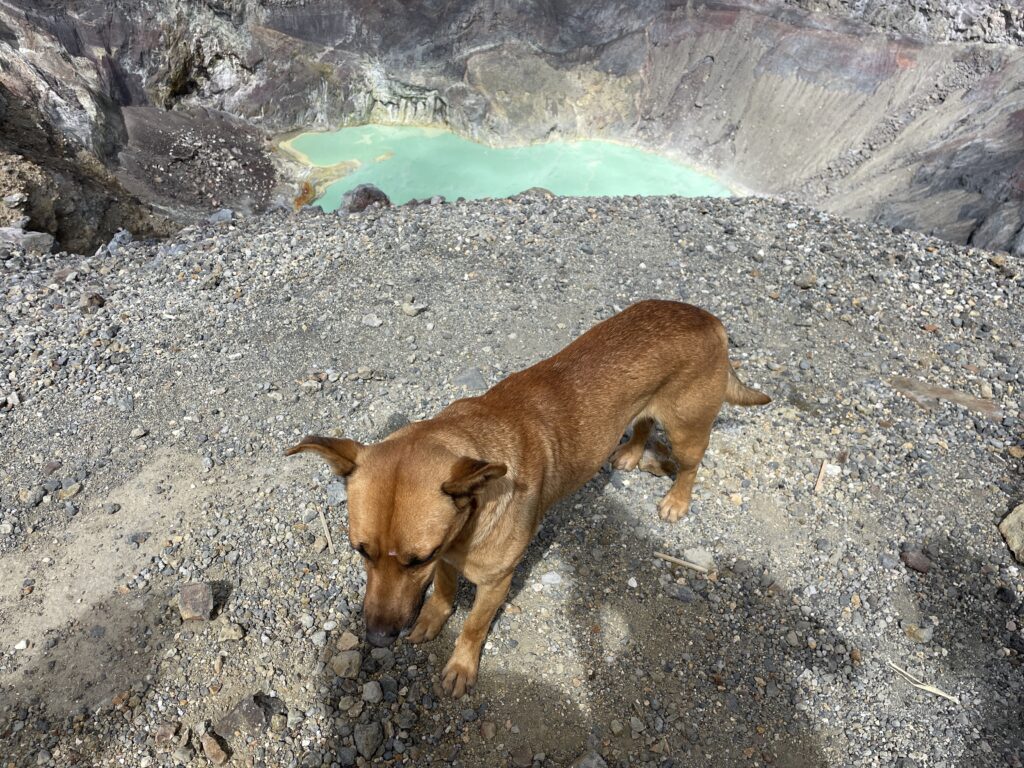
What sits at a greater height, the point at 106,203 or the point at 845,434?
the point at 845,434

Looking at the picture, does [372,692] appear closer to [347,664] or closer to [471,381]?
[347,664]

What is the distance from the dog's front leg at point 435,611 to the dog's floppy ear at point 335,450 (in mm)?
1526

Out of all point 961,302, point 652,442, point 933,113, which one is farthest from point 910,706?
point 933,113

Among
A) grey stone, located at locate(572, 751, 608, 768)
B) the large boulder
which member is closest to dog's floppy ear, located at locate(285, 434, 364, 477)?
grey stone, located at locate(572, 751, 608, 768)

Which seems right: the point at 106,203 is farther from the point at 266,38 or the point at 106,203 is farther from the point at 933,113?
the point at 933,113

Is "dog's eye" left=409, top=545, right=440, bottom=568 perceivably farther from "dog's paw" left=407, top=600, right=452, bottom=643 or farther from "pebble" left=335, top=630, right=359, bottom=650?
"pebble" left=335, top=630, right=359, bottom=650

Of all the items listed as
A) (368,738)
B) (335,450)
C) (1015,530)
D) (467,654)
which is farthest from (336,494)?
(1015,530)

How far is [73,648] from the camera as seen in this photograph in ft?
13.0

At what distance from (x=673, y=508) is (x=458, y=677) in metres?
2.21

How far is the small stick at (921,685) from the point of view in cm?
400

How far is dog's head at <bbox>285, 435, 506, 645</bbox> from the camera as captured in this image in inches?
103

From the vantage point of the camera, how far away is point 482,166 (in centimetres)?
3597

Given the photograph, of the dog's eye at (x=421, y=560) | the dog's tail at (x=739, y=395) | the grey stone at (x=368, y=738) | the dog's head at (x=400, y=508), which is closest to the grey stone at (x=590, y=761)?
the grey stone at (x=368, y=738)

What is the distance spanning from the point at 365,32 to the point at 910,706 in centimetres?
4185
